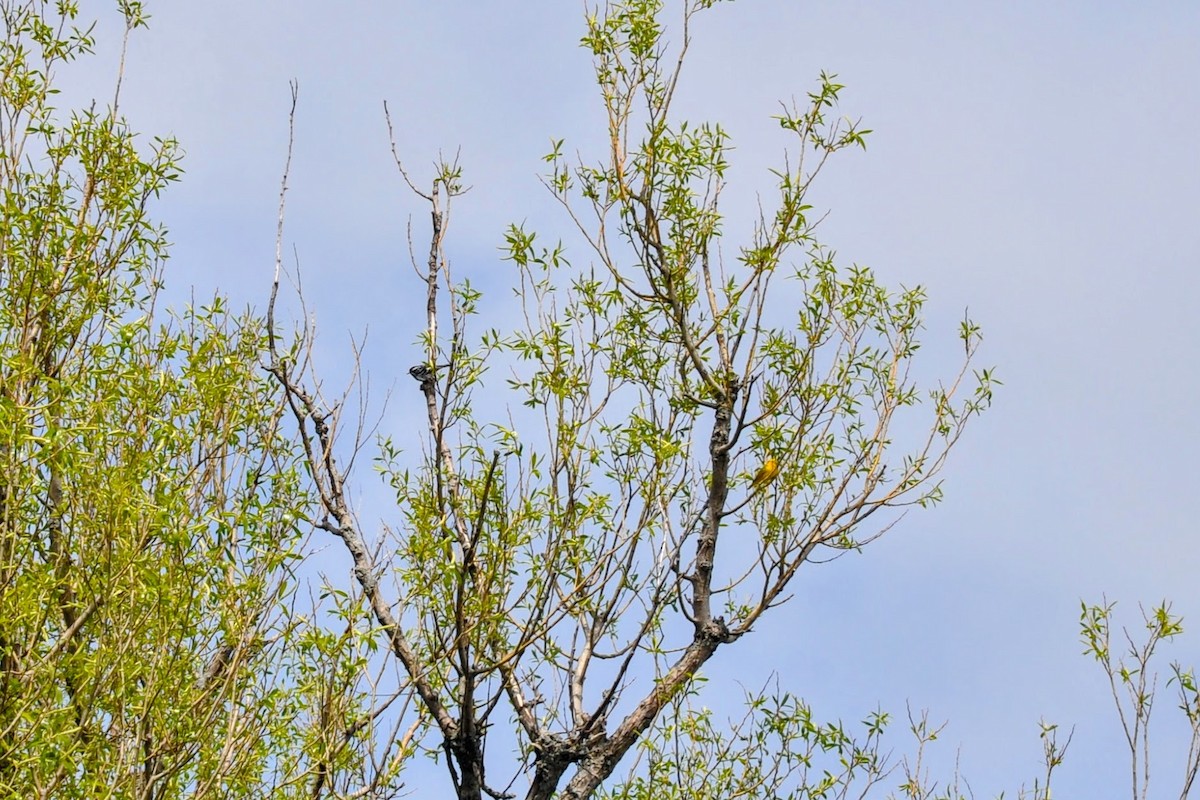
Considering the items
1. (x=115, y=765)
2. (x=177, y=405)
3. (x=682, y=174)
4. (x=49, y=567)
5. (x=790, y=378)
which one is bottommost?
(x=115, y=765)

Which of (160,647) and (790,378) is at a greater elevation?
(790,378)

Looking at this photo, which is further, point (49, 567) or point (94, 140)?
point (94, 140)

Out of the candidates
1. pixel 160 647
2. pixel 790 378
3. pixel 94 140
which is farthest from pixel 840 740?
pixel 94 140

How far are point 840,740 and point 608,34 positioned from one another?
5.36m

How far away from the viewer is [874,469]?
30.7ft

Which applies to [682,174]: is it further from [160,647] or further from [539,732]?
[160,647]

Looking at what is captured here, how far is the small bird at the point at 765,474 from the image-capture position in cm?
930

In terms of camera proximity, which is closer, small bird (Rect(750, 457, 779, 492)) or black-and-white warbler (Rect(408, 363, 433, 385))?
black-and-white warbler (Rect(408, 363, 433, 385))

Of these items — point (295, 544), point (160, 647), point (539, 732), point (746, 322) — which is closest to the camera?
point (160, 647)

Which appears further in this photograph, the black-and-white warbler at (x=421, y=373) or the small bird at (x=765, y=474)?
the small bird at (x=765, y=474)

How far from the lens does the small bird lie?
9.30 m

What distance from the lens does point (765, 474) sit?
30.6 ft

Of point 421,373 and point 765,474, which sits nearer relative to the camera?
point 421,373

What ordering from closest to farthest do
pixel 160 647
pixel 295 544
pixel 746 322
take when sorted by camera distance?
pixel 160 647 < pixel 295 544 < pixel 746 322
